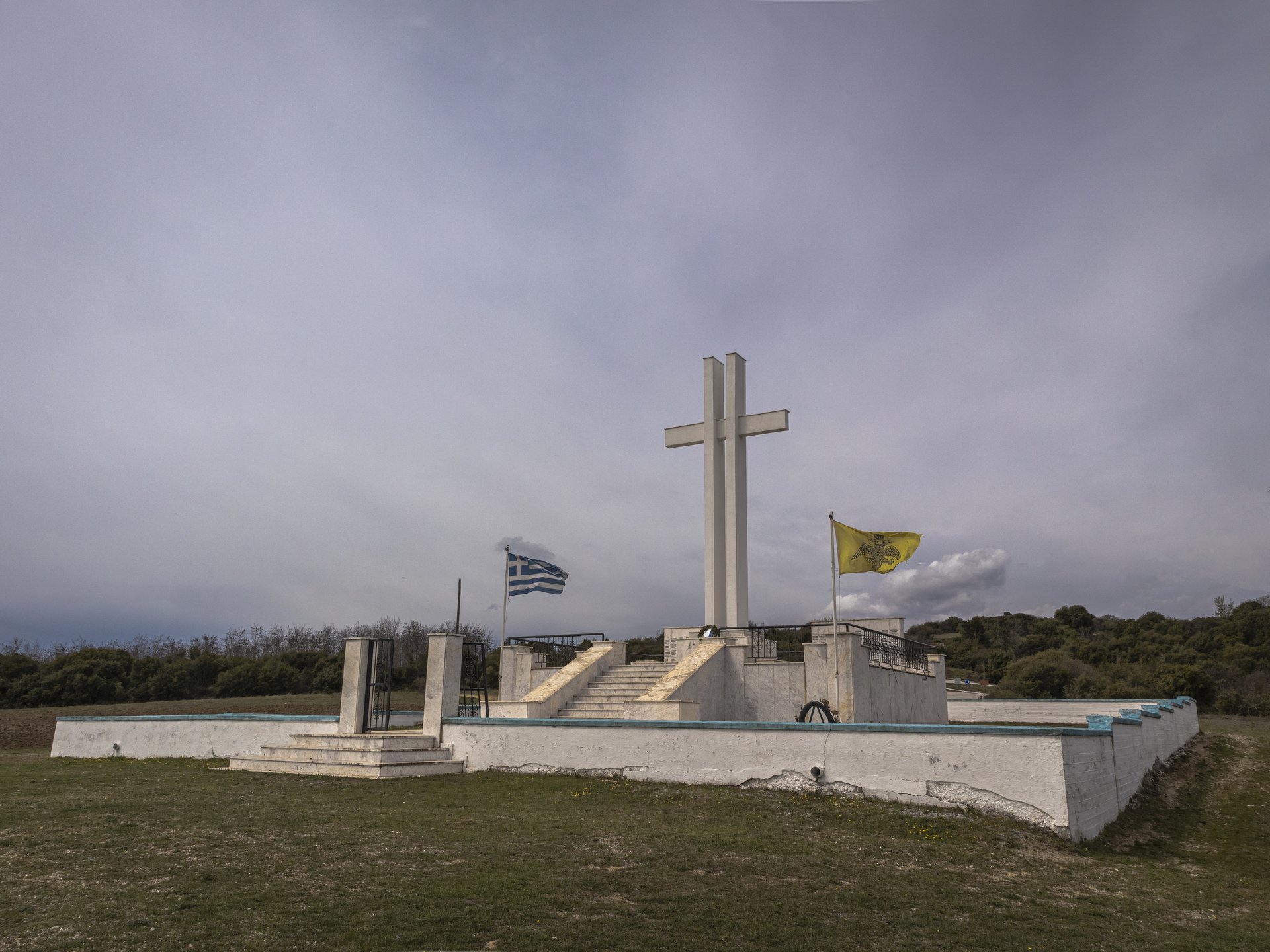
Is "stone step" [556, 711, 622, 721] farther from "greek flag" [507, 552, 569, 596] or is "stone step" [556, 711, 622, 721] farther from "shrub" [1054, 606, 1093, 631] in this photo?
"shrub" [1054, 606, 1093, 631]

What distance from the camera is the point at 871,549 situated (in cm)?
1673

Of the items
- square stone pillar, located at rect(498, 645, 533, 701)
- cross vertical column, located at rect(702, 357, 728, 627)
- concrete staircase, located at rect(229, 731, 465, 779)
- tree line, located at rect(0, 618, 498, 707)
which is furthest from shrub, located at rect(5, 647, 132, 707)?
cross vertical column, located at rect(702, 357, 728, 627)

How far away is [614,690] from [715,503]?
21.3 feet

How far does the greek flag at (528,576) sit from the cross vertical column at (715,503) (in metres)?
4.34

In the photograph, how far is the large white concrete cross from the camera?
854 inches

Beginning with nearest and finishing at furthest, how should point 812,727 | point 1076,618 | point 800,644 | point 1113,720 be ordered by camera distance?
point 812,727
point 1113,720
point 800,644
point 1076,618

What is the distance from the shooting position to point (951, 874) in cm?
761

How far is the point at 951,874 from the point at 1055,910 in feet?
3.21

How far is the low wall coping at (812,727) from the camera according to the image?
31.5ft

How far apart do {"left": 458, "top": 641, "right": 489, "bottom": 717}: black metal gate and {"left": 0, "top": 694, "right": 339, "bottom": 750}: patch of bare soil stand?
11.5 meters

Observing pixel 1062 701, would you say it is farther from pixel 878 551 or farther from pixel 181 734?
pixel 181 734

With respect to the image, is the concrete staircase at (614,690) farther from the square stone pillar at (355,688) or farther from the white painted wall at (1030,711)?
the white painted wall at (1030,711)

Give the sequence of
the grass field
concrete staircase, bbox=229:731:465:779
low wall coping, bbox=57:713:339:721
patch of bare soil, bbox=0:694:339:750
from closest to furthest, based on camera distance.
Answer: the grass field, concrete staircase, bbox=229:731:465:779, low wall coping, bbox=57:713:339:721, patch of bare soil, bbox=0:694:339:750

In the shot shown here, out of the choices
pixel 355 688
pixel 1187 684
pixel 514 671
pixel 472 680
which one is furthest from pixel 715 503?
pixel 1187 684
